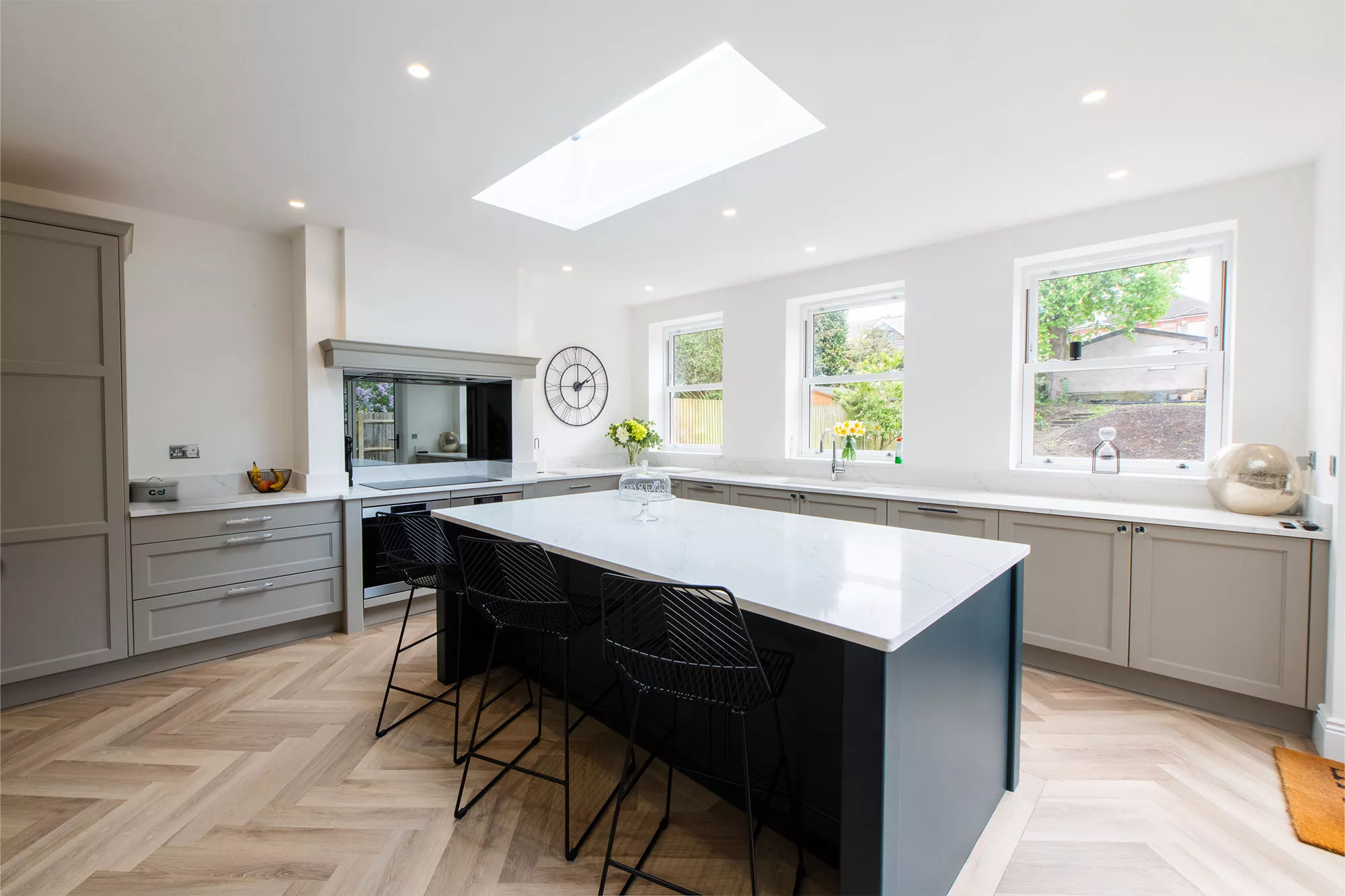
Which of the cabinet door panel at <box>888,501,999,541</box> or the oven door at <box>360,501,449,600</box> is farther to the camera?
the oven door at <box>360,501,449,600</box>

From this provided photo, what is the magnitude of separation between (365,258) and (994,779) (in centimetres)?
421

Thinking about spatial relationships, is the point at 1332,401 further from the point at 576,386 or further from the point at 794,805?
the point at 576,386

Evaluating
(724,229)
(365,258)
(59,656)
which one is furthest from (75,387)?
(724,229)

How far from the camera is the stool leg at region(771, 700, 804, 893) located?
1.55 meters

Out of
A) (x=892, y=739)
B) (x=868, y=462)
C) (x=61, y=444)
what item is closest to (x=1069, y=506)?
(x=868, y=462)

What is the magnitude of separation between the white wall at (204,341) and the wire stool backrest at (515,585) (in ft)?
8.35

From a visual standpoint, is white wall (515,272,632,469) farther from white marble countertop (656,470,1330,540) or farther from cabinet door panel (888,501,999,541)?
cabinet door panel (888,501,999,541)

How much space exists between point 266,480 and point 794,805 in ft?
11.7

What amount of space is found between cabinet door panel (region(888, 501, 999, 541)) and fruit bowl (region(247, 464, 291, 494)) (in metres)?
3.70

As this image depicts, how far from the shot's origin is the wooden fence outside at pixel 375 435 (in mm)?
3752

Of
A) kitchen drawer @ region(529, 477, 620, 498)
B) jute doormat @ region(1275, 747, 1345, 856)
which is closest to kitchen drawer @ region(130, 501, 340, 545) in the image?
kitchen drawer @ region(529, 477, 620, 498)

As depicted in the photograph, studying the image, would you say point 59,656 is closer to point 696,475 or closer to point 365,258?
point 365,258

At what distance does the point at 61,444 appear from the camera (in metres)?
2.55

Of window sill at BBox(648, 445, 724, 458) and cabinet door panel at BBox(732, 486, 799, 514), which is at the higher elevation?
window sill at BBox(648, 445, 724, 458)
